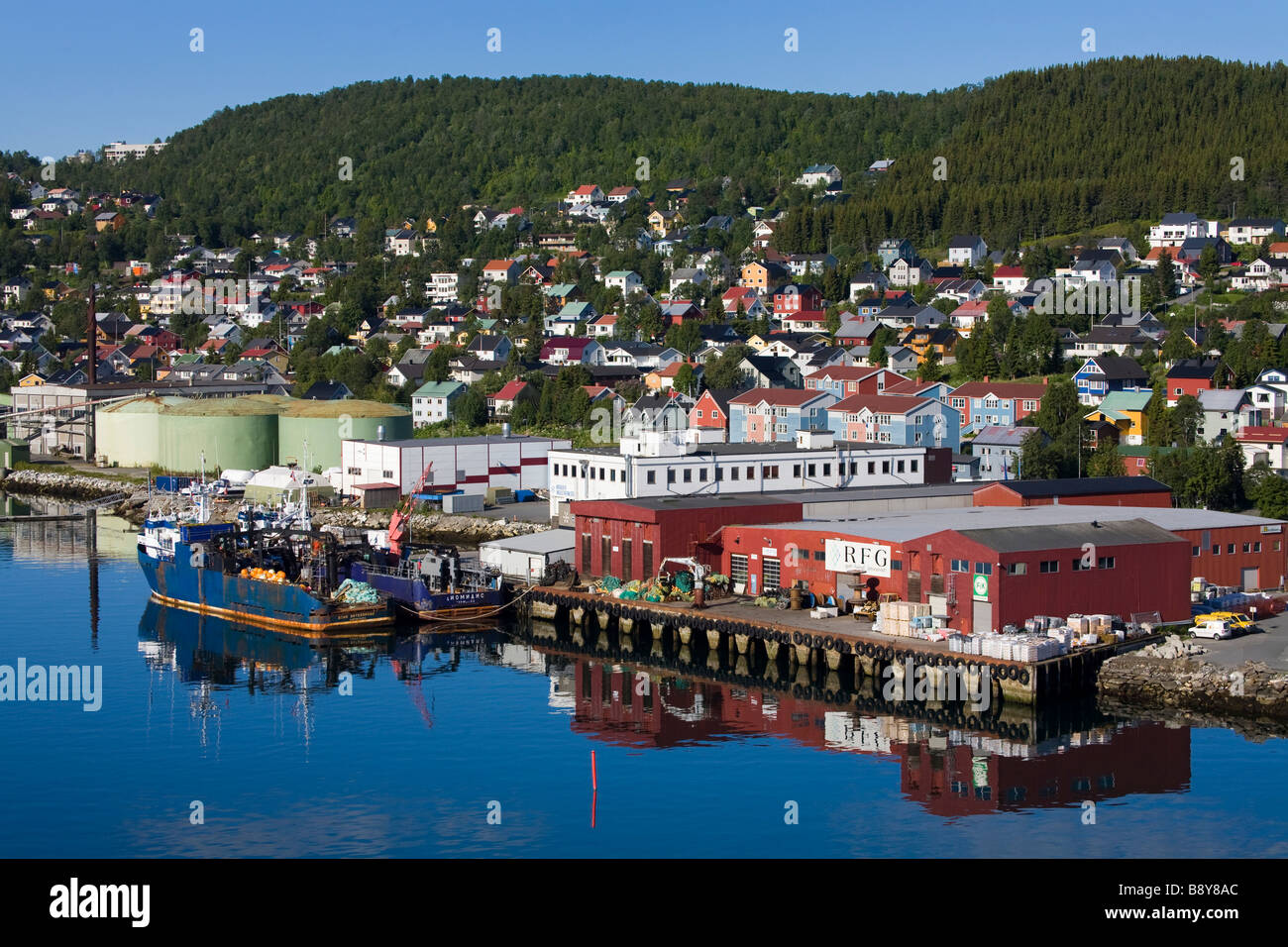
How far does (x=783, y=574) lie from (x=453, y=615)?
6564 millimetres

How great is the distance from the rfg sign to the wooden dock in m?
0.93

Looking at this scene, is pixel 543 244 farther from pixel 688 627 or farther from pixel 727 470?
pixel 688 627

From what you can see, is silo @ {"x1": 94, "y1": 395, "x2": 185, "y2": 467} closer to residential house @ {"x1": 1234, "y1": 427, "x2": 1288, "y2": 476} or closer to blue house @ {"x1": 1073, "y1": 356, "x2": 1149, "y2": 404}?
blue house @ {"x1": 1073, "y1": 356, "x2": 1149, "y2": 404}

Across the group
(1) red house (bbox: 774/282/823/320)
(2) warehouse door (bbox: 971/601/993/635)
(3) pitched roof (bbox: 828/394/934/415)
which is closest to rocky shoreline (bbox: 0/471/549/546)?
(3) pitched roof (bbox: 828/394/934/415)

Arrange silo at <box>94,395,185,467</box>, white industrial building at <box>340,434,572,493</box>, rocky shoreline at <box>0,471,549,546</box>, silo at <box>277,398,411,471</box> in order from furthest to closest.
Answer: silo at <box>94,395,185,467</box>
silo at <box>277,398,411,471</box>
white industrial building at <box>340,434,572,493</box>
rocky shoreline at <box>0,471,549,546</box>

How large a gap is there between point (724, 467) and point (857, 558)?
10.7 m

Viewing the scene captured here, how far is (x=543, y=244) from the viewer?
10812cm

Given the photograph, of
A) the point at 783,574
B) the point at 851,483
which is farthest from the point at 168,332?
the point at 783,574

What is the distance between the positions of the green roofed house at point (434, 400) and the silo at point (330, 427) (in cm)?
1003

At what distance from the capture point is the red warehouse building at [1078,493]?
35031 mm

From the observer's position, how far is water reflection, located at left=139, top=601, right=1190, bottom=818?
21094mm

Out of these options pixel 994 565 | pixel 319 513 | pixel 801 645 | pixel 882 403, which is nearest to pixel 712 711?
pixel 801 645

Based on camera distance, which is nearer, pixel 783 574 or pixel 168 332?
pixel 783 574

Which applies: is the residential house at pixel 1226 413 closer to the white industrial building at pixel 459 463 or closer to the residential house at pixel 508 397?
the white industrial building at pixel 459 463
